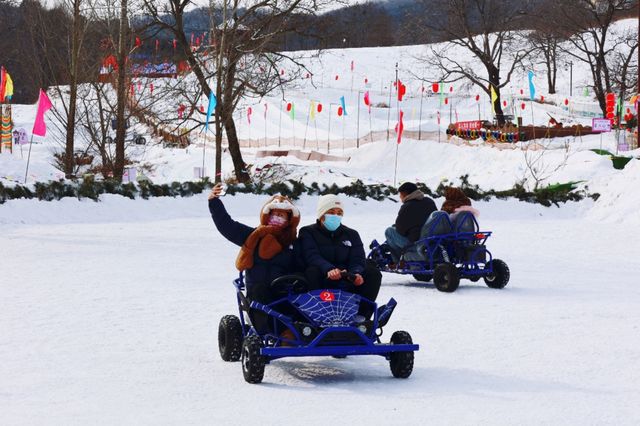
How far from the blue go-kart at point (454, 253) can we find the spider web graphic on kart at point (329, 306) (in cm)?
511

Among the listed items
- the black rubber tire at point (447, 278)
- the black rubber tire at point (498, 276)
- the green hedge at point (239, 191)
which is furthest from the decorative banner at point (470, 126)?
the black rubber tire at point (447, 278)

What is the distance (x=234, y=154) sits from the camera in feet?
110

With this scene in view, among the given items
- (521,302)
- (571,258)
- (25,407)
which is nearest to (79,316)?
(25,407)

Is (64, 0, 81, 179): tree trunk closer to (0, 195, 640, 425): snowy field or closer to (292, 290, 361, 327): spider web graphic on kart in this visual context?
(0, 195, 640, 425): snowy field

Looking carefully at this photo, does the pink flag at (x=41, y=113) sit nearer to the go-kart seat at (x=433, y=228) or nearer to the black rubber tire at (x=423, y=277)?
the black rubber tire at (x=423, y=277)

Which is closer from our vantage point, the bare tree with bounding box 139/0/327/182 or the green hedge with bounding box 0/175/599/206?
the green hedge with bounding box 0/175/599/206

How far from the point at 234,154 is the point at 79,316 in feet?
78.4

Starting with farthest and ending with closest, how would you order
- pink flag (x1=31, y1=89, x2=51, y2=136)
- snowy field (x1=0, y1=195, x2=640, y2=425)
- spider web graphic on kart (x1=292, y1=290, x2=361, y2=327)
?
pink flag (x1=31, y1=89, x2=51, y2=136) < spider web graphic on kart (x1=292, y1=290, x2=361, y2=327) < snowy field (x1=0, y1=195, x2=640, y2=425)

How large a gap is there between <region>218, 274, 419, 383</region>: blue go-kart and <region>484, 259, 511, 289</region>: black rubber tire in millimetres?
5236

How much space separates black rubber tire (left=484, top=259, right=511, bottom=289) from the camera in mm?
12258

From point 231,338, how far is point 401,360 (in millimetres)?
1285

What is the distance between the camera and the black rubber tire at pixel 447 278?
11945 mm

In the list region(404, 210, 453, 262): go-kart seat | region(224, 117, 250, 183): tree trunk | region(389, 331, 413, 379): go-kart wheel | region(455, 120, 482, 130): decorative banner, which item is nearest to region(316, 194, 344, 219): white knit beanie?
region(389, 331, 413, 379): go-kart wheel

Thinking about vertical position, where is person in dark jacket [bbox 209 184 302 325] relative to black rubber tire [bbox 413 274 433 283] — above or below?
above
